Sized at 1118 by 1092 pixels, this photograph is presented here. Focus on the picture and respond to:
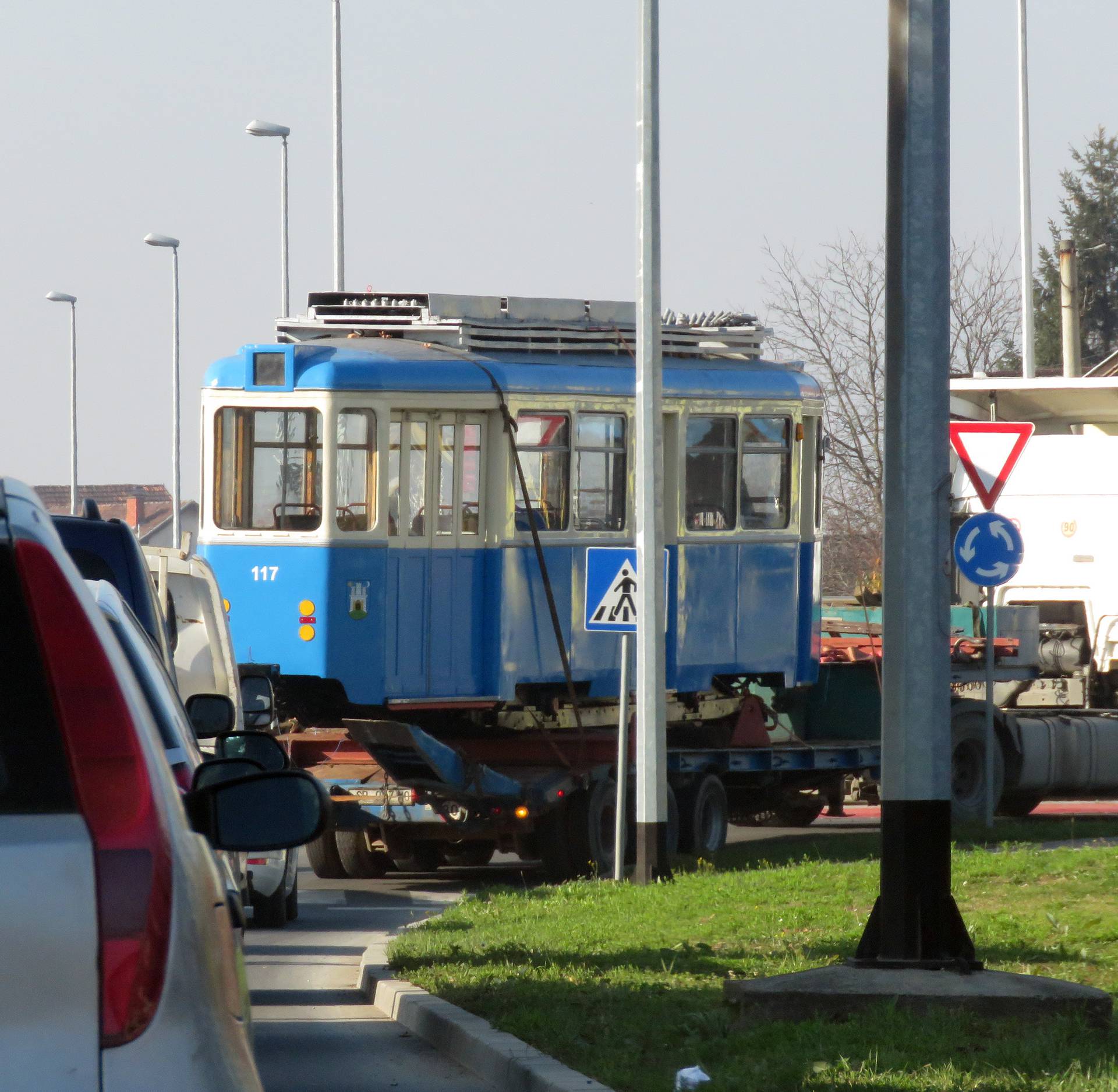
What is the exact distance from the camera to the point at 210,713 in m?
7.88

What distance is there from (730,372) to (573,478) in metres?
2.10

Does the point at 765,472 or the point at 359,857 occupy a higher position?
the point at 765,472

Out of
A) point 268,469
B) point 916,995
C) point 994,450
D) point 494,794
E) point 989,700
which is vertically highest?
point 994,450

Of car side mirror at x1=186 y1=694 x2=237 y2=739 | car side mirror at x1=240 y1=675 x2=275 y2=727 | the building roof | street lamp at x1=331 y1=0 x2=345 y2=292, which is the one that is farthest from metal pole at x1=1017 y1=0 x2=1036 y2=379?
the building roof

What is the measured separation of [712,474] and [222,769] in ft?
48.1

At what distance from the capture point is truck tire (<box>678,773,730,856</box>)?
59.2 ft

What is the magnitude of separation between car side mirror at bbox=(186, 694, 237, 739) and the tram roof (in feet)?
29.2

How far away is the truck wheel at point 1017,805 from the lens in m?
21.8

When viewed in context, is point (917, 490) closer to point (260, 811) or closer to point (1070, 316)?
point (260, 811)

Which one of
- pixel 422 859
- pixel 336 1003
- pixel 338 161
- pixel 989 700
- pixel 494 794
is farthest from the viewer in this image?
pixel 338 161

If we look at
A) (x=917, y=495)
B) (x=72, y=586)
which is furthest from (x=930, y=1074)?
(x=72, y=586)

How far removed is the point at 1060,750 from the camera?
69.7 ft

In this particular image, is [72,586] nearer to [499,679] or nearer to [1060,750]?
[499,679]

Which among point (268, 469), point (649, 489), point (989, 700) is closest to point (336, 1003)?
point (649, 489)
